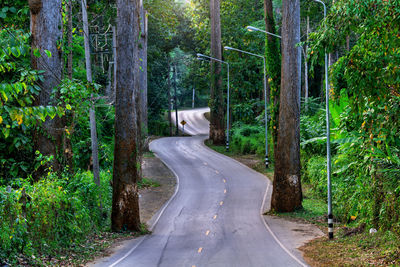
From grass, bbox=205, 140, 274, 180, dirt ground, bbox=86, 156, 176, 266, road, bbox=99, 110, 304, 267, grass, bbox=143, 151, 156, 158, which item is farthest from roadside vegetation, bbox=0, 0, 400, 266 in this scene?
grass, bbox=143, 151, 156, 158

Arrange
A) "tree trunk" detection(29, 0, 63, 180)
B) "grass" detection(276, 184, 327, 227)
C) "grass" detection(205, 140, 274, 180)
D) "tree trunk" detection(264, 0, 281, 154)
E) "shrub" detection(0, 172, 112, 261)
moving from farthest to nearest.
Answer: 1. "grass" detection(205, 140, 274, 180)
2. "tree trunk" detection(264, 0, 281, 154)
3. "grass" detection(276, 184, 327, 227)
4. "tree trunk" detection(29, 0, 63, 180)
5. "shrub" detection(0, 172, 112, 261)

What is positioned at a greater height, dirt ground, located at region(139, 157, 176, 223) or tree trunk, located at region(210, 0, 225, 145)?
tree trunk, located at region(210, 0, 225, 145)

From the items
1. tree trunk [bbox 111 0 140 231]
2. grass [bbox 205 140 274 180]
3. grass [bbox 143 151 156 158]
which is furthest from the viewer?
grass [bbox 143 151 156 158]

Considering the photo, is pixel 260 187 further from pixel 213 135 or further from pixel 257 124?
pixel 257 124

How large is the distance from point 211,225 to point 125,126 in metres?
6.41

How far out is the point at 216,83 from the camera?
47.3 m

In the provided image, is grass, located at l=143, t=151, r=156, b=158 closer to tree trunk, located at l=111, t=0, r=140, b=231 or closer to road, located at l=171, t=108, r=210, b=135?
tree trunk, located at l=111, t=0, r=140, b=231

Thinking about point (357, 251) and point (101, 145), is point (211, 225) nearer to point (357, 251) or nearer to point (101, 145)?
point (101, 145)

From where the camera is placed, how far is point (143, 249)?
53.1 feet

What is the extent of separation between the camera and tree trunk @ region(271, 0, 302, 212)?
71.2ft

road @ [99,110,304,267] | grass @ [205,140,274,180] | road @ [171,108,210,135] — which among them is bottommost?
road @ [99,110,304,267]

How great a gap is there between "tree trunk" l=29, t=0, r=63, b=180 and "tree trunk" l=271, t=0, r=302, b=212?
448 inches

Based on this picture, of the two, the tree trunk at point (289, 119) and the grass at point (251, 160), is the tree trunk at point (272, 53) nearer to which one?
the tree trunk at point (289, 119)

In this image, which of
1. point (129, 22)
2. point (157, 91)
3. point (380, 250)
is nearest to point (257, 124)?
point (157, 91)
